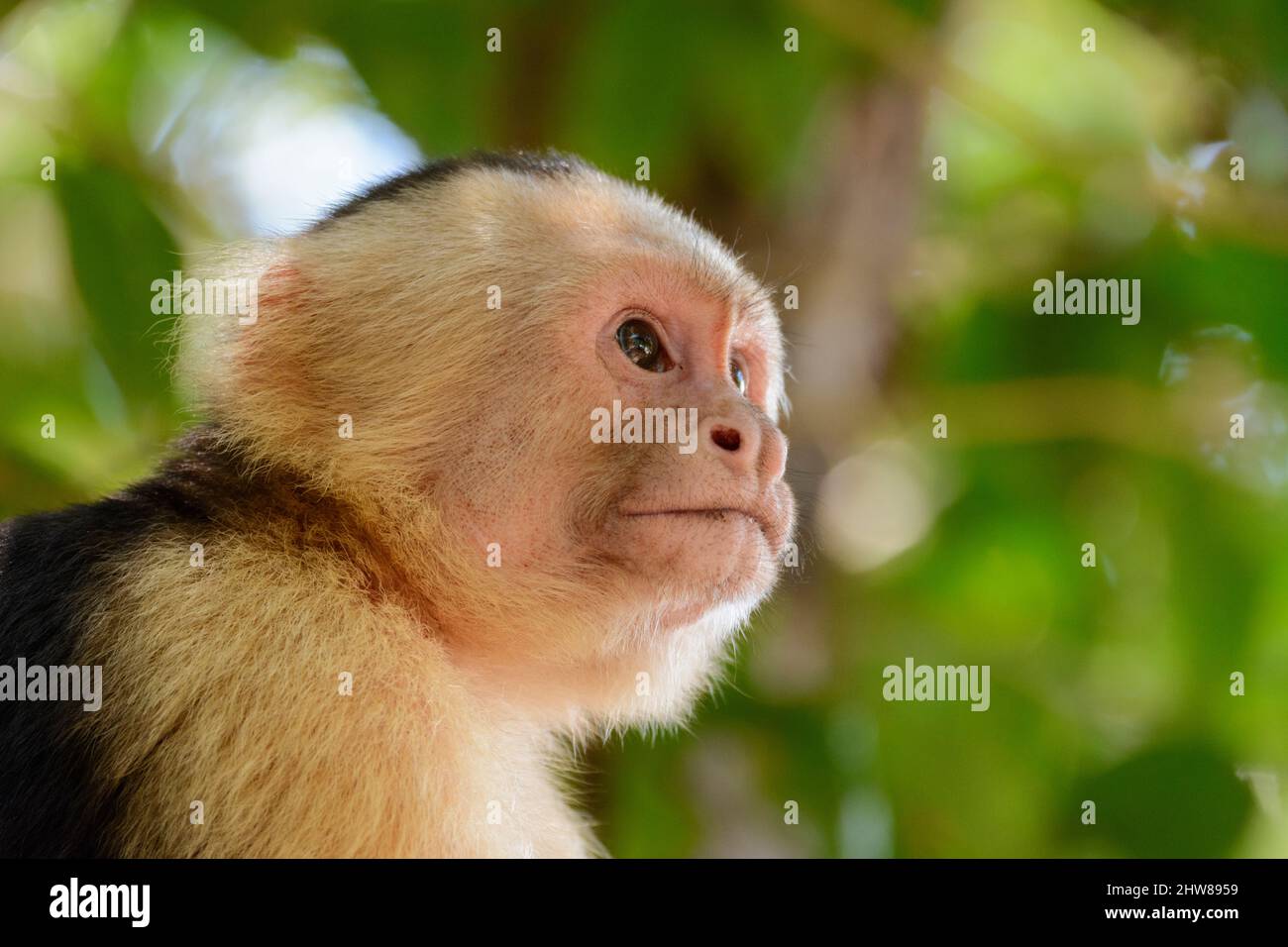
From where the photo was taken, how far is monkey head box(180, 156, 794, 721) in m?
2.84

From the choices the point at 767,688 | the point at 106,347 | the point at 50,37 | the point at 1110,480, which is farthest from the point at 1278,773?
the point at 50,37

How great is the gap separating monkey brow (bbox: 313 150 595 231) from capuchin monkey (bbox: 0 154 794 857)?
0.01 metres

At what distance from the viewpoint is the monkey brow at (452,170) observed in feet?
10.7

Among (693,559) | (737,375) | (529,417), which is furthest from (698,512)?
(737,375)

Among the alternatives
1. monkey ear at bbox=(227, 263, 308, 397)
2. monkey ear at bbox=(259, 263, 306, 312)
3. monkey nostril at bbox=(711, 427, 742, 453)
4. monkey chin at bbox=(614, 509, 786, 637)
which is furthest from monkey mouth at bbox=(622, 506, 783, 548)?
monkey ear at bbox=(259, 263, 306, 312)

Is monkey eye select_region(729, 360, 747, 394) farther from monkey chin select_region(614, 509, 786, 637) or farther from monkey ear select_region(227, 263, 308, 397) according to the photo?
monkey ear select_region(227, 263, 308, 397)

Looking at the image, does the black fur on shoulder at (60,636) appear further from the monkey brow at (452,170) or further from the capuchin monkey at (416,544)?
the monkey brow at (452,170)

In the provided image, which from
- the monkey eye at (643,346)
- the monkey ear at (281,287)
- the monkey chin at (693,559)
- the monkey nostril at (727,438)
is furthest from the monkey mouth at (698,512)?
the monkey ear at (281,287)

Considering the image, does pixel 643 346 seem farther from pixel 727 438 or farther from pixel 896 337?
pixel 896 337

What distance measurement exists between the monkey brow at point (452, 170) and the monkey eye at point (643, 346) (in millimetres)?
462

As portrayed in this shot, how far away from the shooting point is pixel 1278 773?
3.86 m

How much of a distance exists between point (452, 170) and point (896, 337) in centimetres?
202

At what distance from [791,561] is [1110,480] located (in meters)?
1.54

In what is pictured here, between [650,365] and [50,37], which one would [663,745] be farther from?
[50,37]
